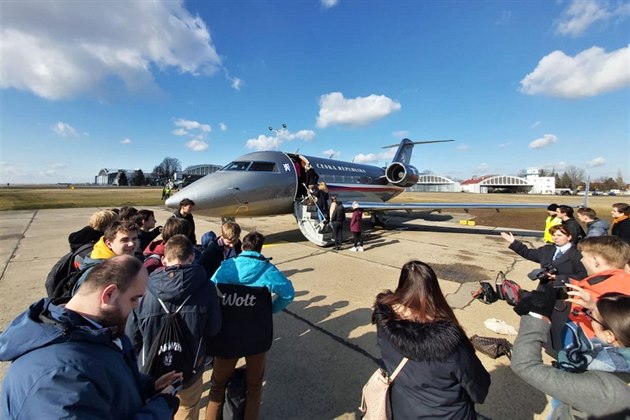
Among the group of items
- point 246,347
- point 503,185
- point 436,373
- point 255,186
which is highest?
point 503,185

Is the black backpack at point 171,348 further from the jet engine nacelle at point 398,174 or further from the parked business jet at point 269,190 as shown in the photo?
the jet engine nacelle at point 398,174

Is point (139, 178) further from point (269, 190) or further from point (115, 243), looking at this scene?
point (115, 243)

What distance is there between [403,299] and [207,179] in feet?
27.0

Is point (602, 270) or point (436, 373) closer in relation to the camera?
point (436, 373)

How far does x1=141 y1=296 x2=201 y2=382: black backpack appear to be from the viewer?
82.1 inches

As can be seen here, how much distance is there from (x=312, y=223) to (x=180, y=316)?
8090mm

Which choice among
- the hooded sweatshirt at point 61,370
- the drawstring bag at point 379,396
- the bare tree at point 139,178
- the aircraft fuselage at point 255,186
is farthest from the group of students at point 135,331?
the bare tree at point 139,178

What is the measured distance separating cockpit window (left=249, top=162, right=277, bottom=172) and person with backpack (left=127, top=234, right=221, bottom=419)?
→ 8057mm

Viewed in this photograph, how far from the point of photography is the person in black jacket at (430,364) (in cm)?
166

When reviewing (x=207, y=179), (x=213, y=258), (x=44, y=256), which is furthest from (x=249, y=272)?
(x=44, y=256)

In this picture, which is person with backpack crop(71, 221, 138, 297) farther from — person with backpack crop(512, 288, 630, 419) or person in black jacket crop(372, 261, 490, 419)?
person with backpack crop(512, 288, 630, 419)

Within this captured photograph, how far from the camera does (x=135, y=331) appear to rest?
92.7 inches

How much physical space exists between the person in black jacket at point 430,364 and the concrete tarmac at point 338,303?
4.72 ft

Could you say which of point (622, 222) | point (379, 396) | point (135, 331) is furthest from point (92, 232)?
point (622, 222)
